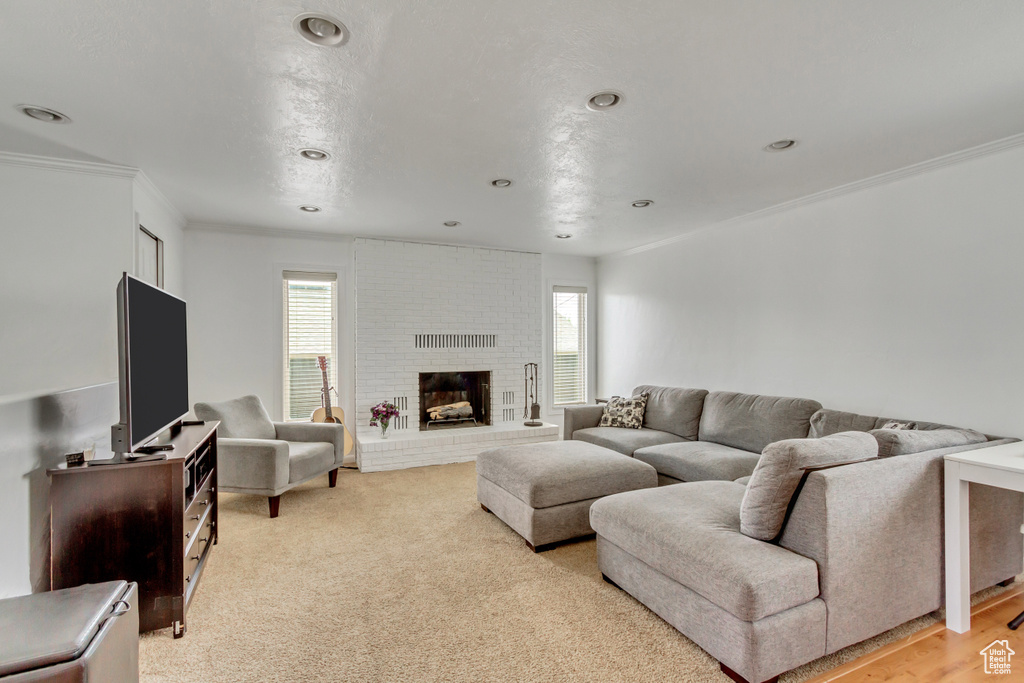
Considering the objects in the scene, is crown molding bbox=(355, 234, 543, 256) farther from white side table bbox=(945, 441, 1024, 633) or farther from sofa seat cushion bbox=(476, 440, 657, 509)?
white side table bbox=(945, 441, 1024, 633)

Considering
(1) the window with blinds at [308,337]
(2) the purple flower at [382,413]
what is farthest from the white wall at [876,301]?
(1) the window with blinds at [308,337]

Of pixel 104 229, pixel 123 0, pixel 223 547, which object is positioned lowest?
pixel 223 547

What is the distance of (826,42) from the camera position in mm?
1820

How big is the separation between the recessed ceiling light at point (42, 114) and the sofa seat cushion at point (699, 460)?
4.09 m

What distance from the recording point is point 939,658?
1.90m

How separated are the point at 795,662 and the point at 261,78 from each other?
3.10m

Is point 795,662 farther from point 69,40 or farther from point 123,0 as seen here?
point 69,40

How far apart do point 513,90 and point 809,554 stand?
2259 millimetres

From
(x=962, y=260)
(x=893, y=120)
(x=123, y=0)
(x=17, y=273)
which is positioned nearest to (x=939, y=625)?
(x=962, y=260)

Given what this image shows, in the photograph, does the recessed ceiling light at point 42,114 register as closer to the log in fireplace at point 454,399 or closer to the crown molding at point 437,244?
the crown molding at point 437,244

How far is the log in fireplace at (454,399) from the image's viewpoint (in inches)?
219

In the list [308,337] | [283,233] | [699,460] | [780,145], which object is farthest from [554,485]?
[283,233]

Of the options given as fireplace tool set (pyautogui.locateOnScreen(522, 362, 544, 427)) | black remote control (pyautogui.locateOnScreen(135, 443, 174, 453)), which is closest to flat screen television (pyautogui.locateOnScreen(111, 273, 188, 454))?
black remote control (pyautogui.locateOnScreen(135, 443, 174, 453))

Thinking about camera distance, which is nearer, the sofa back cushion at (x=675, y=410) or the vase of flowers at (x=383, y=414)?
the sofa back cushion at (x=675, y=410)
